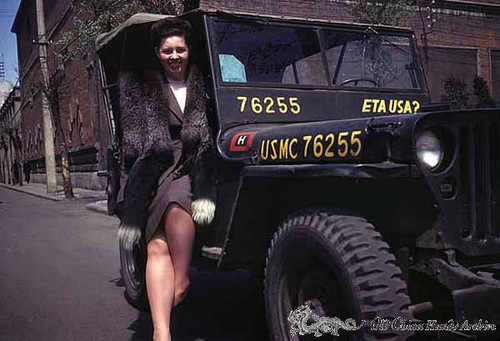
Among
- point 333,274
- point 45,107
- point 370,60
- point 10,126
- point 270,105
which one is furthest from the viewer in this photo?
point 10,126

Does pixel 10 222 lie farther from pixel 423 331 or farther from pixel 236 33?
pixel 423 331

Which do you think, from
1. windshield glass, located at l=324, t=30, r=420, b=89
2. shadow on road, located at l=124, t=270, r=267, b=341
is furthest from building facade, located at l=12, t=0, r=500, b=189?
windshield glass, located at l=324, t=30, r=420, b=89

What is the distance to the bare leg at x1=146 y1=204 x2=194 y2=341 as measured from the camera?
2834mm

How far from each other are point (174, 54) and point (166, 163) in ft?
2.02

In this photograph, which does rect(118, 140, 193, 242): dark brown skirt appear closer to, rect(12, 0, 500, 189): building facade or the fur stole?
the fur stole

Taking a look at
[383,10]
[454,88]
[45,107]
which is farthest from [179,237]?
[45,107]

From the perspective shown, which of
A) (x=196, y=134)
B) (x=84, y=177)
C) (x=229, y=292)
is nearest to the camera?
(x=196, y=134)

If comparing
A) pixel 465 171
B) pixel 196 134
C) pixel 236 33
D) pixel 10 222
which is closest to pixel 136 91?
pixel 196 134

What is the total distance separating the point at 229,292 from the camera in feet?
15.6

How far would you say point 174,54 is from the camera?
9.66 ft

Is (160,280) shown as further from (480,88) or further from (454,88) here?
(480,88)

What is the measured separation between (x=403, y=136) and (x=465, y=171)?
0.34 metres

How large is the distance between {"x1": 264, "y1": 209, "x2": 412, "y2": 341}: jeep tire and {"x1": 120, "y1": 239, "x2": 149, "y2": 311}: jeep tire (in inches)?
45.0

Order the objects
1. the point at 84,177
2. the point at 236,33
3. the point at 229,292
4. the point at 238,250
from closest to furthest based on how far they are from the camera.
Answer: the point at 238,250 → the point at 236,33 → the point at 229,292 → the point at 84,177
